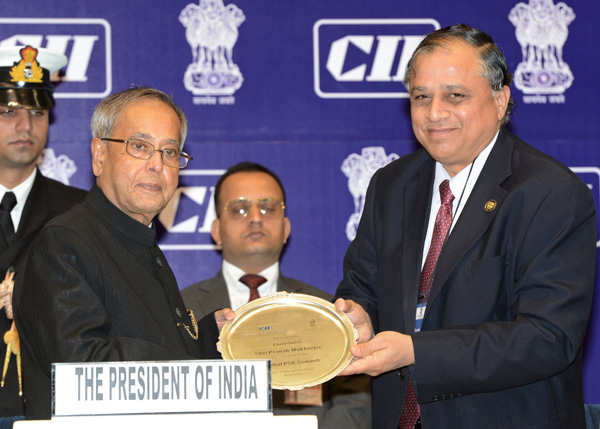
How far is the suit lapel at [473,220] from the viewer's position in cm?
259

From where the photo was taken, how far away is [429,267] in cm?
272

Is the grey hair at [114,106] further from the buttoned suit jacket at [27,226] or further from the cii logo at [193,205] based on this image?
the cii logo at [193,205]

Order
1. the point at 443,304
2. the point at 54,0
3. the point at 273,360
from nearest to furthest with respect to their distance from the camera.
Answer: the point at 273,360
the point at 443,304
the point at 54,0

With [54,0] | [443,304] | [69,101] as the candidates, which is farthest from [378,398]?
[54,0]

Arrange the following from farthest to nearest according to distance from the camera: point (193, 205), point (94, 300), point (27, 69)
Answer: point (193, 205) < point (27, 69) < point (94, 300)

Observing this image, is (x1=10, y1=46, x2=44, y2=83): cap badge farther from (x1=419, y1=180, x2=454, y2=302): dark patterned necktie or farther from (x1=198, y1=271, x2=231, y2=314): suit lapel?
(x1=419, y1=180, x2=454, y2=302): dark patterned necktie

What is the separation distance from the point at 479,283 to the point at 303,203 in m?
2.06

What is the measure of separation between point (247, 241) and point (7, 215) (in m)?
1.13

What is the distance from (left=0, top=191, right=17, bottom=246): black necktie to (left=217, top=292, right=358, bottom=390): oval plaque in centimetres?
174

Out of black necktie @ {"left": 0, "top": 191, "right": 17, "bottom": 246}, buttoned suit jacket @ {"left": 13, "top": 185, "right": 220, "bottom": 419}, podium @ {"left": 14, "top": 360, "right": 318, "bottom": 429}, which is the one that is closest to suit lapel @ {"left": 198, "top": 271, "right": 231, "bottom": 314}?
black necktie @ {"left": 0, "top": 191, "right": 17, "bottom": 246}

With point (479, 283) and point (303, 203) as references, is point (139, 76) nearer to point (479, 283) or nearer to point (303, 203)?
point (303, 203)

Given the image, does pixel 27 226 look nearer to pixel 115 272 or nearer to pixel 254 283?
pixel 254 283

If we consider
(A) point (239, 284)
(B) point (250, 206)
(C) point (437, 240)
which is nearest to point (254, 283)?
(A) point (239, 284)

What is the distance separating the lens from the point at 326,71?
450 centimetres
